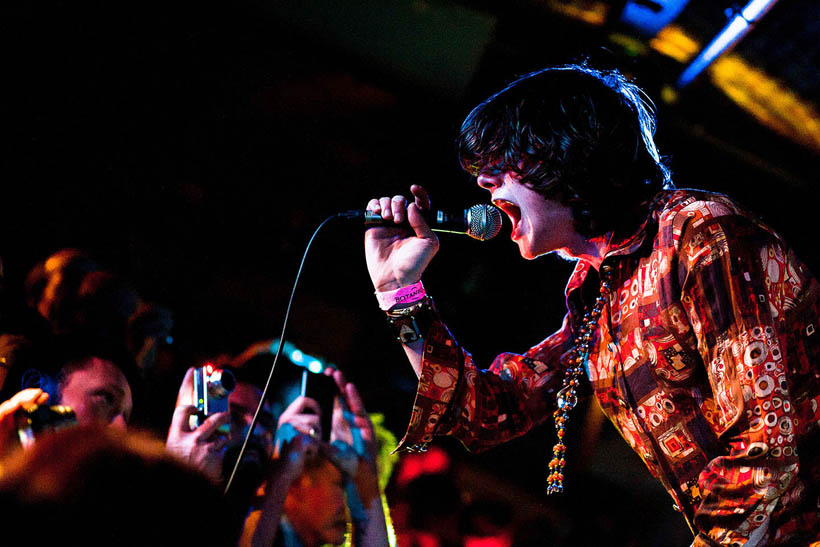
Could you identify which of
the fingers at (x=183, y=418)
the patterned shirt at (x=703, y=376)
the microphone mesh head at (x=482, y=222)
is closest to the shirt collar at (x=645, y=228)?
the patterned shirt at (x=703, y=376)

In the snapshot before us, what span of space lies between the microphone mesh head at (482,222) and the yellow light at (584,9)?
4.49ft

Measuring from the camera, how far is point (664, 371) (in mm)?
1242

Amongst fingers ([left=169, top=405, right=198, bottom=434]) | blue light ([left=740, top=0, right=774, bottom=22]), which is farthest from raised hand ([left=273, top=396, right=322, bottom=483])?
blue light ([left=740, top=0, right=774, bottom=22])

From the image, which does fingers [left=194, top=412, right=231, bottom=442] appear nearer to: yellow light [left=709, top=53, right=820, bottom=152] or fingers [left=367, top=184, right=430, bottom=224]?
fingers [left=367, top=184, right=430, bottom=224]

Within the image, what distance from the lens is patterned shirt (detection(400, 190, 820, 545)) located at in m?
0.98

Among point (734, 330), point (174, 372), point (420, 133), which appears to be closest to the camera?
point (734, 330)

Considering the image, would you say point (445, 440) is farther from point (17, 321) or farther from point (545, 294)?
point (17, 321)

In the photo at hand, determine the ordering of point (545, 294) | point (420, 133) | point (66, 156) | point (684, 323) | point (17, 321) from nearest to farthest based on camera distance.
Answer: point (684, 323)
point (17, 321)
point (66, 156)
point (420, 133)
point (545, 294)

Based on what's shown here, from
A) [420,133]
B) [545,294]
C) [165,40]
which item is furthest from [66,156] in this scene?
[545,294]

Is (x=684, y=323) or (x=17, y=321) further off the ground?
(x=684, y=323)

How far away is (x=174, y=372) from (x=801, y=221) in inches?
111

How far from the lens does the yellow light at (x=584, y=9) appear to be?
249 centimetres

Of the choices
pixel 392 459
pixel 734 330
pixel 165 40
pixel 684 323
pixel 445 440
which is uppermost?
pixel 734 330

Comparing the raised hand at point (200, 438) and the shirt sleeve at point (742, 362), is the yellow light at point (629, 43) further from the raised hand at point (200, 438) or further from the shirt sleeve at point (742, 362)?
the raised hand at point (200, 438)
